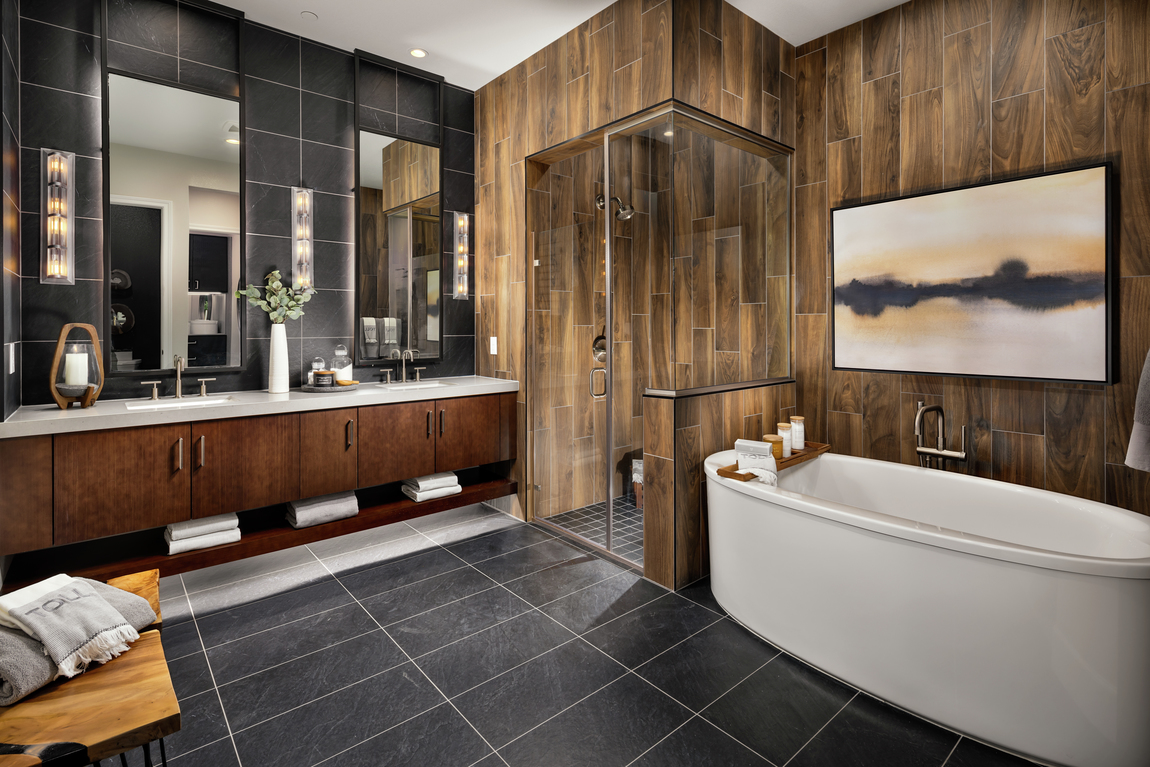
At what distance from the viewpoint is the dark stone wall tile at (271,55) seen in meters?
3.05

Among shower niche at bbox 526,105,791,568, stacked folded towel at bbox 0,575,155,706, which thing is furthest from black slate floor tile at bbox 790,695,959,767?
stacked folded towel at bbox 0,575,155,706

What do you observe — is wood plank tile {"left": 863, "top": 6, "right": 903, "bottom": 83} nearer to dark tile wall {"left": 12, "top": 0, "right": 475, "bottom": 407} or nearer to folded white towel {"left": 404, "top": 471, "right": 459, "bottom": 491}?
dark tile wall {"left": 12, "top": 0, "right": 475, "bottom": 407}

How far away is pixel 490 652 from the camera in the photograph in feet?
7.20

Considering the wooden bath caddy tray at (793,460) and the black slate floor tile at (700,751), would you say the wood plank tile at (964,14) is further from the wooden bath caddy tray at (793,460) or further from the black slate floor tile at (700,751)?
the black slate floor tile at (700,751)

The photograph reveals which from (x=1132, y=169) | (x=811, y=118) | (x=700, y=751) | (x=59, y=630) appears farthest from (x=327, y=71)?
(x=1132, y=169)

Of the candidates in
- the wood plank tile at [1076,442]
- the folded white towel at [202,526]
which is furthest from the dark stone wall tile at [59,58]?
the wood plank tile at [1076,442]

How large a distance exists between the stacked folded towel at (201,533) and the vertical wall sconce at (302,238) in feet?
4.31

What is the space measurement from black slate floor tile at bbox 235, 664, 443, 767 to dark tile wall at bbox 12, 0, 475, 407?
6.20 ft

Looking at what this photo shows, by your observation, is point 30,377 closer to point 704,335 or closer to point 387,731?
point 387,731

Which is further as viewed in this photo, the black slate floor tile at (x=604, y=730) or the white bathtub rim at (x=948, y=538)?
the black slate floor tile at (x=604, y=730)

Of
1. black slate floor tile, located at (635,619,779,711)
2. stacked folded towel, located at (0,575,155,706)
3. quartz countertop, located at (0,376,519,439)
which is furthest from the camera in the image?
quartz countertop, located at (0,376,519,439)

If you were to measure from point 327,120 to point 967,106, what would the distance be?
3.35m

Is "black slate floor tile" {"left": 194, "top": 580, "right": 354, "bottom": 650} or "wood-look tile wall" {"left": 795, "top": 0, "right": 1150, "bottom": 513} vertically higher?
"wood-look tile wall" {"left": 795, "top": 0, "right": 1150, "bottom": 513}

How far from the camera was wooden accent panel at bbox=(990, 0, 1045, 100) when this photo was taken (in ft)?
7.89
